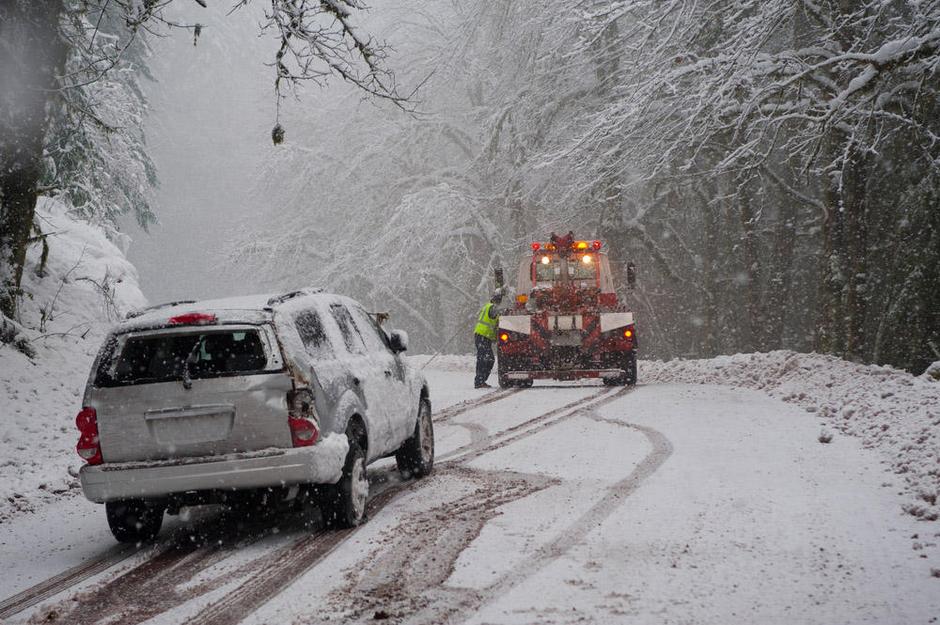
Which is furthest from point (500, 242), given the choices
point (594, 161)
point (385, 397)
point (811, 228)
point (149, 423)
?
point (149, 423)

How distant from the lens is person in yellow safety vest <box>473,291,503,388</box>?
17781 millimetres

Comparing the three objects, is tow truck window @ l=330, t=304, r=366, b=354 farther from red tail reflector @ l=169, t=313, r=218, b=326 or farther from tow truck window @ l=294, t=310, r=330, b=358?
red tail reflector @ l=169, t=313, r=218, b=326

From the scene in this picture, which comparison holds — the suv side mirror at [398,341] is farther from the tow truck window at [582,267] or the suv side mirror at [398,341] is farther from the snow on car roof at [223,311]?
the tow truck window at [582,267]

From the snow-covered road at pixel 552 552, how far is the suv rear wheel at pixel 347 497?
177 mm

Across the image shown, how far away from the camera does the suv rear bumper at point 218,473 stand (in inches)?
241

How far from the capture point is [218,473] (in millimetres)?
6121

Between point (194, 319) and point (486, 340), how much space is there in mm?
11862

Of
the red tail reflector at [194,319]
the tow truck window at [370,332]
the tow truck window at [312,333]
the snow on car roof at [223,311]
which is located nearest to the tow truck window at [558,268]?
the tow truck window at [370,332]

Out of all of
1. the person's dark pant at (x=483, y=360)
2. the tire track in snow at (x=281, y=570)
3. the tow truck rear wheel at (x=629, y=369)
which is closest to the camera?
the tire track in snow at (x=281, y=570)

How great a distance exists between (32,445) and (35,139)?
426 centimetres

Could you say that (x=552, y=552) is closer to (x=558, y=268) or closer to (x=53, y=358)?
(x=53, y=358)

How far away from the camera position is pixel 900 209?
1819 centimetres

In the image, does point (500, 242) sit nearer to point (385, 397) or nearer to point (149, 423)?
point (385, 397)

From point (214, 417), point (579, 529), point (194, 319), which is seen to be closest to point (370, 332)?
point (194, 319)
